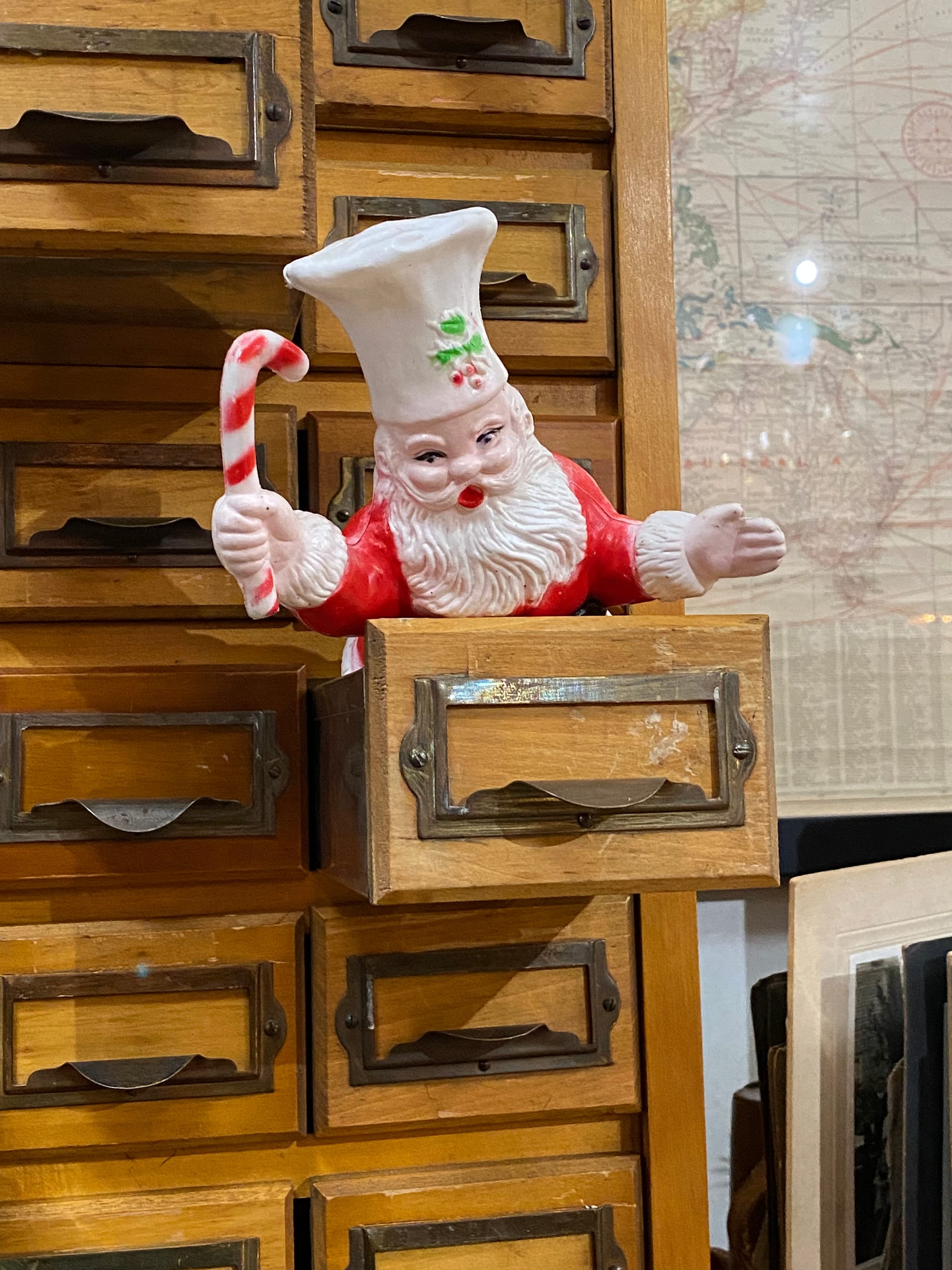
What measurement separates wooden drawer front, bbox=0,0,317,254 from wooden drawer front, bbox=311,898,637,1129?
49 cm

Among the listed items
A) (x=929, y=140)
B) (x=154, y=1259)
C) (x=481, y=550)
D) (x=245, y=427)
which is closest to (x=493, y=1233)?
(x=154, y=1259)

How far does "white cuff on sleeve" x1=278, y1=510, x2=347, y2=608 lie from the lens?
2.57 ft

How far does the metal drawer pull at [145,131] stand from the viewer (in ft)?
2.63

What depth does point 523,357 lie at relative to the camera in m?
1.01

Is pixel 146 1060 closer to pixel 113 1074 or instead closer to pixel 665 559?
pixel 113 1074

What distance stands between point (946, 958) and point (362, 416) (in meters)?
0.61

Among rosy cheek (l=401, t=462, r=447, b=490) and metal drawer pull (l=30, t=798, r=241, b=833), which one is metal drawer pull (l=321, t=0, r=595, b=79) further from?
metal drawer pull (l=30, t=798, r=241, b=833)

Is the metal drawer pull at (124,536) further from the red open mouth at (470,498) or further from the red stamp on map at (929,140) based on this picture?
the red stamp on map at (929,140)

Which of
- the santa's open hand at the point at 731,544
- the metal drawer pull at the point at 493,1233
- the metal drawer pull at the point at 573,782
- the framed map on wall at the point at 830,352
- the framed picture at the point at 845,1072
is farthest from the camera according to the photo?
the framed map on wall at the point at 830,352

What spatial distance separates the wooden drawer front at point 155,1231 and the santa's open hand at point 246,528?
0.47 m

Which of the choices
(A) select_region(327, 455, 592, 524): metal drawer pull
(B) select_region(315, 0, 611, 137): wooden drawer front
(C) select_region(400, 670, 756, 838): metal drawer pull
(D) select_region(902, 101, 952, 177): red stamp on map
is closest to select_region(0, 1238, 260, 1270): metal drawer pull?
(C) select_region(400, 670, 756, 838): metal drawer pull

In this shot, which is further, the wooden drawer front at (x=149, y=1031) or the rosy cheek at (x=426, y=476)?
the wooden drawer front at (x=149, y=1031)

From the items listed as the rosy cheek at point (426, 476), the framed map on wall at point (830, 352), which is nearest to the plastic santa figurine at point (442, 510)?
the rosy cheek at point (426, 476)

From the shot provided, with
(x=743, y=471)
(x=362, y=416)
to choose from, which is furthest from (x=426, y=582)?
(x=743, y=471)
